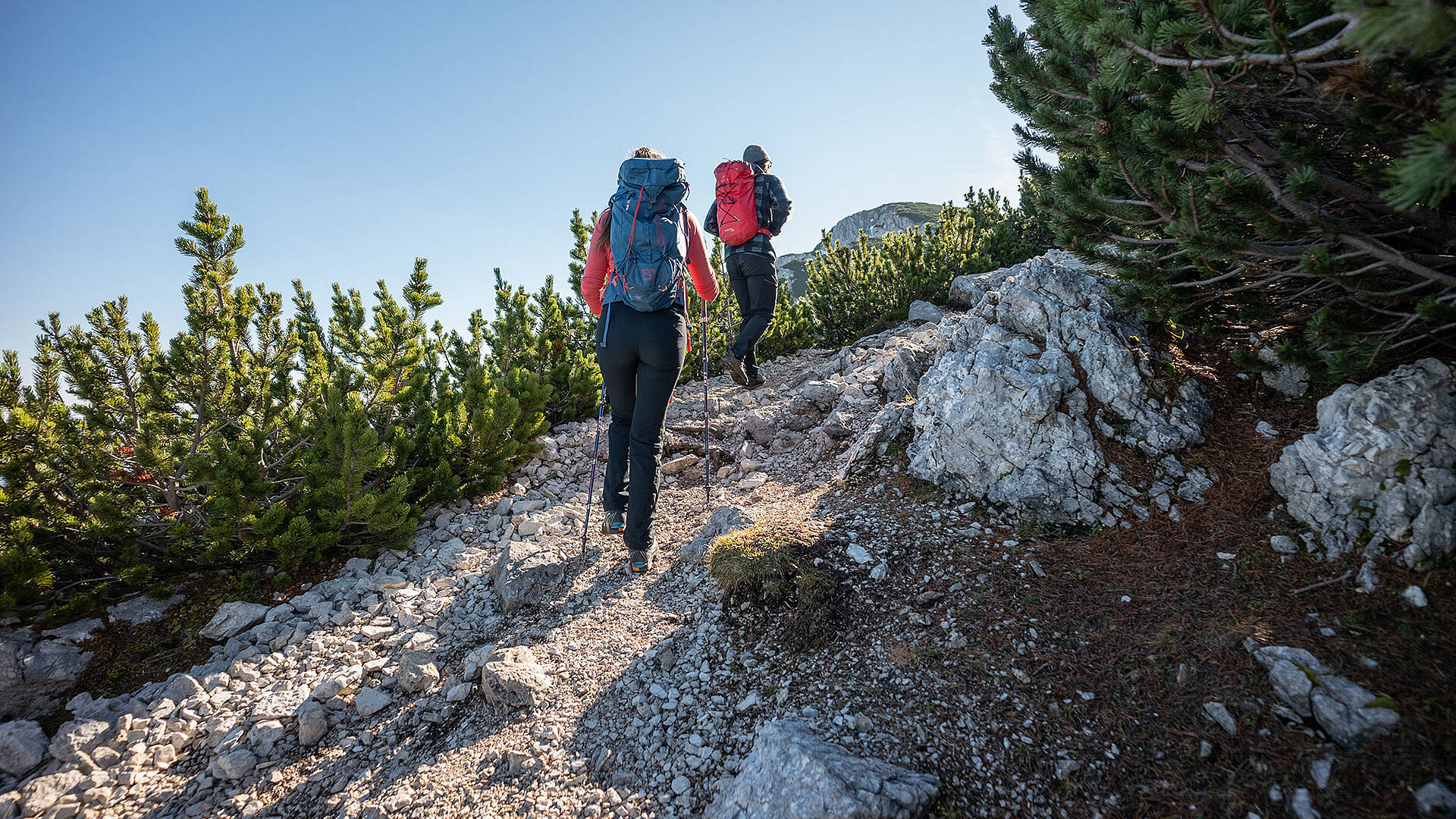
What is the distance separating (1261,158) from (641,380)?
157 inches

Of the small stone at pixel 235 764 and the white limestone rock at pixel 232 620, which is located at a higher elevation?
the white limestone rock at pixel 232 620

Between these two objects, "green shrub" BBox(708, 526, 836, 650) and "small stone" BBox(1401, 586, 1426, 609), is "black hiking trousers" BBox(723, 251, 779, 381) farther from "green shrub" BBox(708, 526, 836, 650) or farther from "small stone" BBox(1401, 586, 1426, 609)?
"small stone" BBox(1401, 586, 1426, 609)

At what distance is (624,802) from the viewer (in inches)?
104

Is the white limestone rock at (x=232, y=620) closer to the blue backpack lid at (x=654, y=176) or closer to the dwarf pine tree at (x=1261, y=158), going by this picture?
the blue backpack lid at (x=654, y=176)

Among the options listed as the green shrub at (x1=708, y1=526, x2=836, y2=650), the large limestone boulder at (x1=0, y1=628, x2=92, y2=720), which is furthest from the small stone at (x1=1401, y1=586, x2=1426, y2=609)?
the large limestone boulder at (x1=0, y1=628, x2=92, y2=720)

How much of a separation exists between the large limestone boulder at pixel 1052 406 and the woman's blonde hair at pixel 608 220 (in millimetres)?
3030

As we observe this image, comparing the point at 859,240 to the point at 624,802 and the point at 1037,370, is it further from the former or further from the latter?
the point at 624,802

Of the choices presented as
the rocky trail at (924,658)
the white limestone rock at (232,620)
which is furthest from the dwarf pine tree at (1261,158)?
the white limestone rock at (232,620)

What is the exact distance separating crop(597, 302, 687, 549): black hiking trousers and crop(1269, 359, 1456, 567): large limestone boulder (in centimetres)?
398

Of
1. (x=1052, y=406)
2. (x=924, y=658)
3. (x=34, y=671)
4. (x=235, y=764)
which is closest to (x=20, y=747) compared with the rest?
(x=34, y=671)

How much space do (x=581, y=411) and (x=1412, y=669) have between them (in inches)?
314

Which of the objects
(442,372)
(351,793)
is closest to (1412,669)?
(351,793)

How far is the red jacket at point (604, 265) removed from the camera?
14.7 feet

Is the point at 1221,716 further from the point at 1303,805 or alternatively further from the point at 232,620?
the point at 232,620
